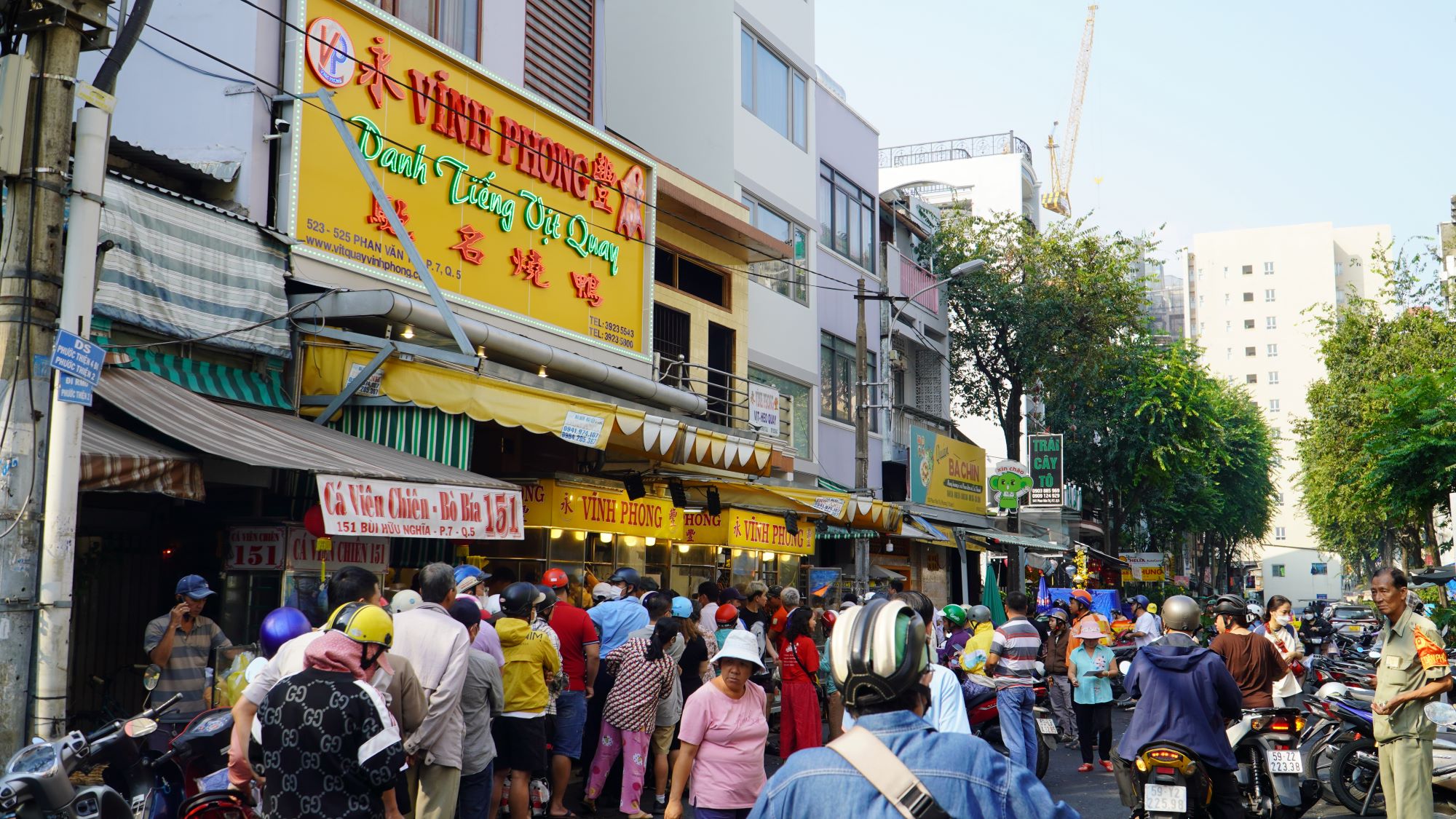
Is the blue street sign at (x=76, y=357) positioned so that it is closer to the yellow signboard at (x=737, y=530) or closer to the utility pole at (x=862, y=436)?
the yellow signboard at (x=737, y=530)

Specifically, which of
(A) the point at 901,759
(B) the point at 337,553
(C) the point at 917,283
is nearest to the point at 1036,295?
(C) the point at 917,283

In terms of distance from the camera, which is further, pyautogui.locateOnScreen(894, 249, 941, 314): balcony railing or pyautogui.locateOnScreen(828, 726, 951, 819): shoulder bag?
pyautogui.locateOnScreen(894, 249, 941, 314): balcony railing

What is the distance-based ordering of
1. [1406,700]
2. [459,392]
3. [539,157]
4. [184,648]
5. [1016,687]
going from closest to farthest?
[1406,700], [184,648], [1016,687], [459,392], [539,157]

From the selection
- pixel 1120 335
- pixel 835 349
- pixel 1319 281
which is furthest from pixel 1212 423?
pixel 1319 281

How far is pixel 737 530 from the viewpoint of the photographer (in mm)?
17984

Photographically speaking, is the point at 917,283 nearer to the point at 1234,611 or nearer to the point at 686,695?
the point at 686,695

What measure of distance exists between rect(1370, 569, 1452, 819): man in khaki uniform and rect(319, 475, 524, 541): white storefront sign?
670cm

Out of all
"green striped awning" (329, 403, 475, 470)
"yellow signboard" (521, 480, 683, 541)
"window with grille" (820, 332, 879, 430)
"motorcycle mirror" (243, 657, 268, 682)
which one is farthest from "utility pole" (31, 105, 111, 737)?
"window with grille" (820, 332, 879, 430)

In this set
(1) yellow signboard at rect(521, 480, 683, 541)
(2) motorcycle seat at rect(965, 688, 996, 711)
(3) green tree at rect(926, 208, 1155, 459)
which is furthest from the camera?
(3) green tree at rect(926, 208, 1155, 459)

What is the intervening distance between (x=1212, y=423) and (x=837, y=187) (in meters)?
17.5

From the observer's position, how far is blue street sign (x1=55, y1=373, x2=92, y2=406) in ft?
22.5

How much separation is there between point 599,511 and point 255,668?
27.4ft

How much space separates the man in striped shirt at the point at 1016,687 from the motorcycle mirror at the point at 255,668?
593cm

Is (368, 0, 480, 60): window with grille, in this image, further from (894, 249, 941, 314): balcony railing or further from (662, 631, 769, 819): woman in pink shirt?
(894, 249, 941, 314): balcony railing
